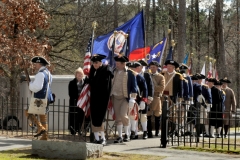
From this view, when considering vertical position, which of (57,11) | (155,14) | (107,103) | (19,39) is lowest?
(107,103)

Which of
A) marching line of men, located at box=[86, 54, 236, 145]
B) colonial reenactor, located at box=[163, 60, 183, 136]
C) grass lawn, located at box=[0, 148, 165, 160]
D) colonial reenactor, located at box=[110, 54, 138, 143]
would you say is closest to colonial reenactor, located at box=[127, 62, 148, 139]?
marching line of men, located at box=[86, 54, 236, 145]

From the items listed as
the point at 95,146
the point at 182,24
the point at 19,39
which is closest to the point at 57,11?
the point at 182,24

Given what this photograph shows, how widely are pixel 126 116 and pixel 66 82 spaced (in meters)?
6.02

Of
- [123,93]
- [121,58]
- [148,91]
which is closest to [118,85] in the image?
[123,93]

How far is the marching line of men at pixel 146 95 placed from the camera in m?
11.6

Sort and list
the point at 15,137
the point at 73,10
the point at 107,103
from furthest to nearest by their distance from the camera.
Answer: the point at 73,10 < the point at 15,137 < the point at 107,103

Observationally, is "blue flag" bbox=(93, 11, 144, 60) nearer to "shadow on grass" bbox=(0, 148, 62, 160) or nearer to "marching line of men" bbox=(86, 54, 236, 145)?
"marching line of men" bbox=(86, 54, 236, 145)

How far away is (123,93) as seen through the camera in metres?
12.1

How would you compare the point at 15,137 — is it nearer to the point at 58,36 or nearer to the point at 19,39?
the point at 19,39

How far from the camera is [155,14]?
48375 millimetres

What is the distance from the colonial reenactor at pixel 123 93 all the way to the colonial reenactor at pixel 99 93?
1.76ft

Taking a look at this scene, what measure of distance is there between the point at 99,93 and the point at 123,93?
72 cm

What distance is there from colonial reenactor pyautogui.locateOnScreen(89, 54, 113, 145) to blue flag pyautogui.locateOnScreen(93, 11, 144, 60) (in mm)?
1876

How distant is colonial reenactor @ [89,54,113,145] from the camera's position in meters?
11.5
